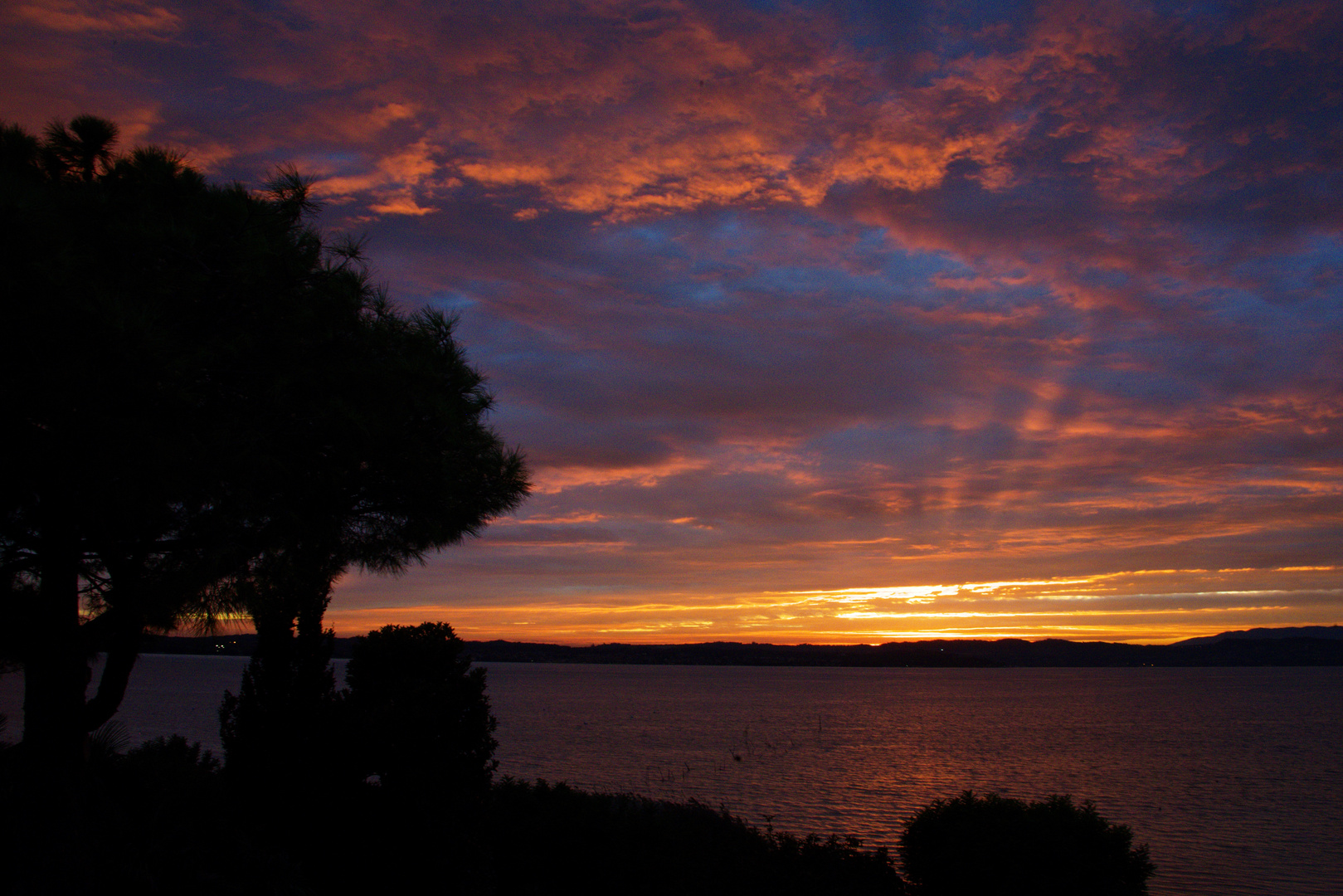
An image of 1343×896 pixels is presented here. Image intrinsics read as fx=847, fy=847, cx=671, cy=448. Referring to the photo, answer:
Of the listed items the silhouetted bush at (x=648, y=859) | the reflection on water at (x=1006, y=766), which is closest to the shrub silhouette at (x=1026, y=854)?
the silhouetted bush at (x=648, y=859)

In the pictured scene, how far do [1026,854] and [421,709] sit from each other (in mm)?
16712

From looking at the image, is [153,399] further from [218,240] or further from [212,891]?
[212,891]

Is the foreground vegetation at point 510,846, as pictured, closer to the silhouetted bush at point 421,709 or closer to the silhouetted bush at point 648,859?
the silhouetted bush at point 648,859

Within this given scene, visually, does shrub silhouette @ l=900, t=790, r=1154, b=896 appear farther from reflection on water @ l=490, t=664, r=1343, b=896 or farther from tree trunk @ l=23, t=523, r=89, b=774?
reflection on water @ l=490, t=664, r=1343, b=896

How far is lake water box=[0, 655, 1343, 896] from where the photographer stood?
37500 millimetres

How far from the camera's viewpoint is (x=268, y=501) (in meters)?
9.88

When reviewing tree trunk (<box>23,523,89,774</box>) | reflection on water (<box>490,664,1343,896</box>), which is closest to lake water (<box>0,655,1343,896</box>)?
reflection on water (<box>490,664,1343,896</box>)

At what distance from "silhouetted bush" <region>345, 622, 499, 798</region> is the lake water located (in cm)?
1823

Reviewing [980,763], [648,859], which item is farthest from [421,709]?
[980,763]

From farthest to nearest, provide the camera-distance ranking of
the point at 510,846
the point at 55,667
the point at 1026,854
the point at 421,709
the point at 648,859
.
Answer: the point at 421,709
the point at 510,846
the point at 648,859
the point at 1026,854
the point at 55,667

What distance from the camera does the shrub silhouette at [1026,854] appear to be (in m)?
15.0

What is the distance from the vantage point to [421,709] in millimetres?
24750

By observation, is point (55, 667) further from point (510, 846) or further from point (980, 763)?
point (980, 763)

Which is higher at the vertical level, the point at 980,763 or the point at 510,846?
the point at 510,846
